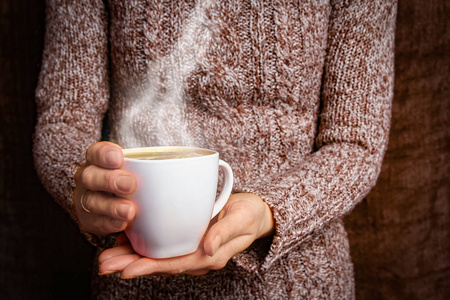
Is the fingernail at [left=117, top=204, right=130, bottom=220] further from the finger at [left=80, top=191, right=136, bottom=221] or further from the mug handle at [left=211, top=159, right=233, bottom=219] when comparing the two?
the mug handle at [left=211, top=159, right=233, bottom=219]

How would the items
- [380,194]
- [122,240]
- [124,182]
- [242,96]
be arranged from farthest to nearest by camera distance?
[380,194]
[242,96]
[122,240]
[124,182]

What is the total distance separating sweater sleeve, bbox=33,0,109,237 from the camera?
0.69 meters

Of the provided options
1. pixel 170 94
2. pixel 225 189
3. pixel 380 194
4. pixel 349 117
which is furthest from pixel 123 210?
pixel 380 194

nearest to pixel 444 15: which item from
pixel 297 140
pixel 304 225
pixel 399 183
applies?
pixel 399 183

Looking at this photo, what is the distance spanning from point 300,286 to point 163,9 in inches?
23.0

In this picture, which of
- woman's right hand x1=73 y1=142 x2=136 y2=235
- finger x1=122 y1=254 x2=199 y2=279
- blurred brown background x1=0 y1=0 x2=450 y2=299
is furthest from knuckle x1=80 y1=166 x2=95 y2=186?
blurred brown background x1=0 y1=0 x2=450 y2=299

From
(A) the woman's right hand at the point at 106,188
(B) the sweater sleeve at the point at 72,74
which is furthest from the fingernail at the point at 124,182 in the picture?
(B) the sweater sleeve at the point at 72,74

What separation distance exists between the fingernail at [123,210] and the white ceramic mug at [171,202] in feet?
0.04

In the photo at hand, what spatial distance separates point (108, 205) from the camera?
15.9 inches

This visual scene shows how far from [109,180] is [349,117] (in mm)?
474

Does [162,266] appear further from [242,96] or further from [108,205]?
[242,96]

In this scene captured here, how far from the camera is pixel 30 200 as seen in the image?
959mm

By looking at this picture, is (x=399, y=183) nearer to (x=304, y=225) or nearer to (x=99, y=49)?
(x=304, y=225)

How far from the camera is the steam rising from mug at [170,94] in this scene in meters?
0.65
